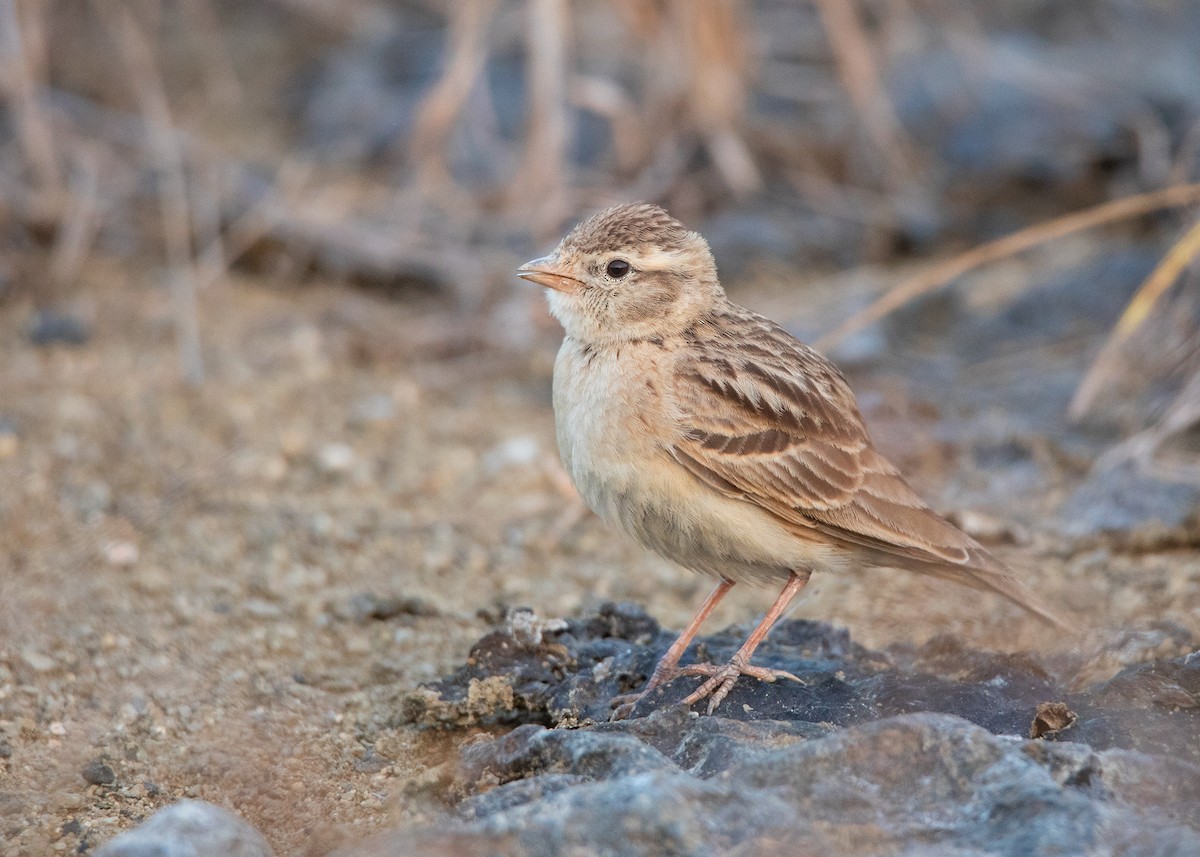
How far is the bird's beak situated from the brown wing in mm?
495

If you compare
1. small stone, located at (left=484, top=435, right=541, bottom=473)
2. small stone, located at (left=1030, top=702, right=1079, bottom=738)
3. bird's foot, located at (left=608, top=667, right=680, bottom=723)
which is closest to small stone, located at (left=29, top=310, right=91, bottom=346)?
small stone, located at (left=484, top=435, right=541, bottom=473)

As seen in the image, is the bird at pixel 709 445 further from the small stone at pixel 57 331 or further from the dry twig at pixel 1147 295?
the small stone at pixel 57 331

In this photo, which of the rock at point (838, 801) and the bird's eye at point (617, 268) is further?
the bird's eye at point (617, 268)

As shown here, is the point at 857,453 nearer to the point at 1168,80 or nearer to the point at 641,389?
the point at 641,389

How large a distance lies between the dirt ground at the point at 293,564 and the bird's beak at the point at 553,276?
132 cm

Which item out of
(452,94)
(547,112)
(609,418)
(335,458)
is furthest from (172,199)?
(609,418)

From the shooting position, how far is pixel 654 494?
4.38 metres

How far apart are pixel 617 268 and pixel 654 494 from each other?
96 cm

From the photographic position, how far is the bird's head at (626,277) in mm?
4855

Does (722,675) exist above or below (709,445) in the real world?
below

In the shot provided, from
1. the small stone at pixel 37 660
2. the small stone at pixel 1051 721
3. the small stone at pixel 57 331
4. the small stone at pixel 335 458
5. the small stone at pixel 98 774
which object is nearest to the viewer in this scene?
the small stone at pixel 1051 721

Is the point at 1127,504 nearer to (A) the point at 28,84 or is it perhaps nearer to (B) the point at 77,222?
(B) the point at 77,222

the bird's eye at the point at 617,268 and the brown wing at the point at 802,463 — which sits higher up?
the bird's eye at the point at 617,268

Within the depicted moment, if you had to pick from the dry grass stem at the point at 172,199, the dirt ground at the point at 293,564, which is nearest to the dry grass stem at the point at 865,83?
the dirt ground at the point at 293,564
